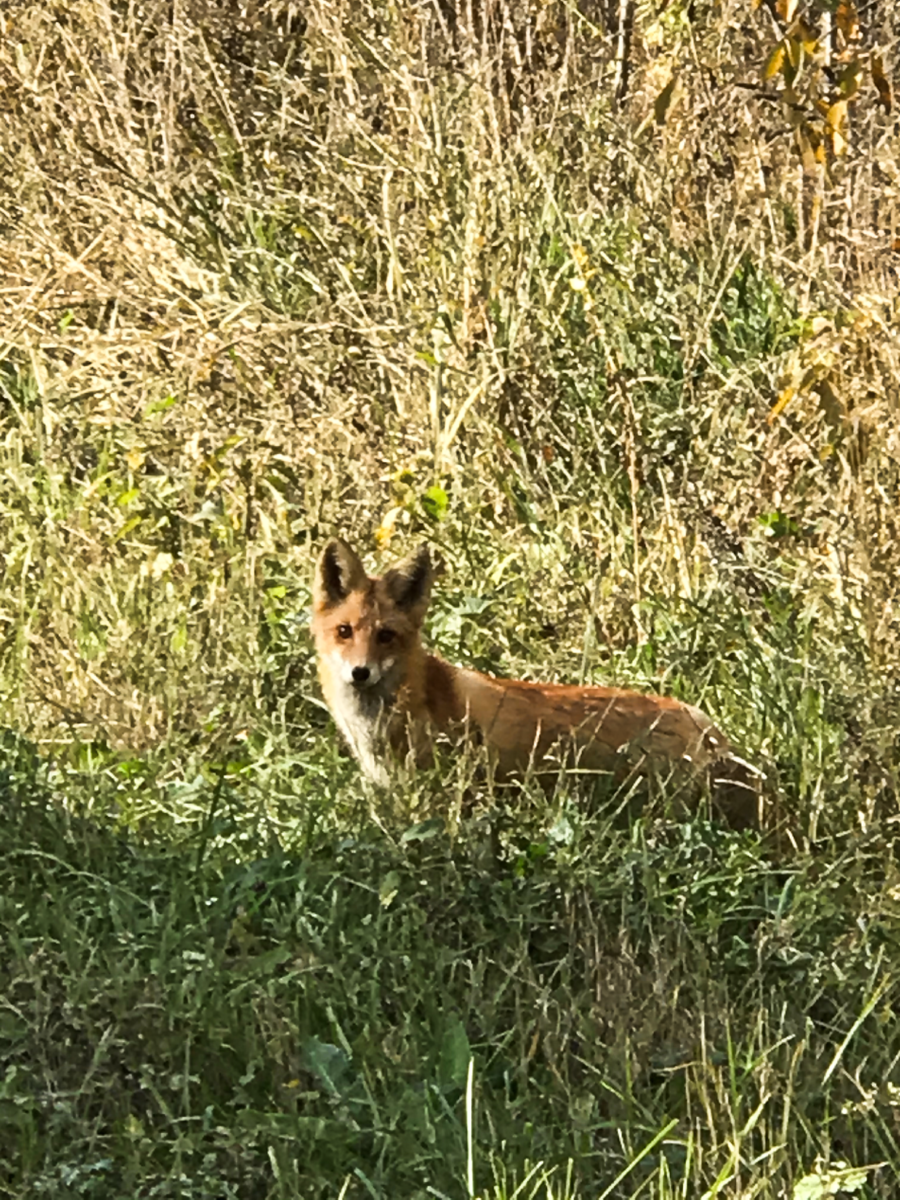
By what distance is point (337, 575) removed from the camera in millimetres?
6188

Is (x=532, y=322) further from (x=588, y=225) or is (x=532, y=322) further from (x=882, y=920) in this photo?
(x=882, y=920)

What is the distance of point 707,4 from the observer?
8.14m

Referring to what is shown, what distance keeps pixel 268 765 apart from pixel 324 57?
3.90 meters

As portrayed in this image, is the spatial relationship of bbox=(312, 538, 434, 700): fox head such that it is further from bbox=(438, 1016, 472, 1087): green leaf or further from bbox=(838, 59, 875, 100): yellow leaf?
bbox=(838, 59, 875, 100): yellow leaf

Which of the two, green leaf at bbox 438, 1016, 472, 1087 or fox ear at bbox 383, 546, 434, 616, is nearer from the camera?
green leaf at bbox 438, 1016, 472, 1087

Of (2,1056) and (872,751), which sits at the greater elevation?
Answer: (872,751)

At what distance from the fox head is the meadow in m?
0.24

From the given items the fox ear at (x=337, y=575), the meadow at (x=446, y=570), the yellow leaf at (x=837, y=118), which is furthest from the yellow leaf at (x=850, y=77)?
the fox ear at (x=337, y=575)

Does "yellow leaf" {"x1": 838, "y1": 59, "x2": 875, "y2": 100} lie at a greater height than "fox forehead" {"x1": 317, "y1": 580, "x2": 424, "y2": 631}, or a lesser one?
greater


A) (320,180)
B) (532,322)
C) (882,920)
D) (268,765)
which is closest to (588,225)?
(532,322)

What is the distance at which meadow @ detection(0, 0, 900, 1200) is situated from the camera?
3.95m

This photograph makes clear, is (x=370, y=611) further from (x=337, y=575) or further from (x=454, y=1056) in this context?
(x=454, y=1056)

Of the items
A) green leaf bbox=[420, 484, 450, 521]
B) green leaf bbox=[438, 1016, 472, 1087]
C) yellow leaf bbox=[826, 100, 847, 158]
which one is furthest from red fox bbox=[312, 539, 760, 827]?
yellow leaf bbox=[826, 100, 847, 158]

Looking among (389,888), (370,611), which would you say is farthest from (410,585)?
Answer: (389,888)
